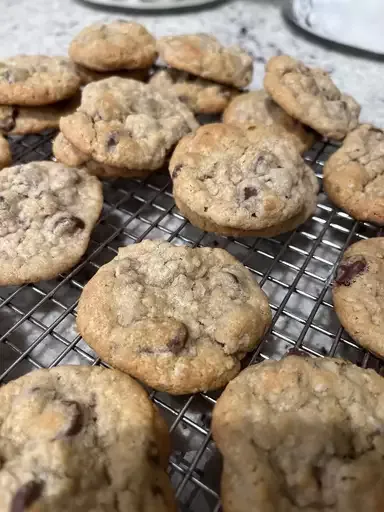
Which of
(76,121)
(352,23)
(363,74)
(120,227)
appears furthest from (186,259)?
(352,23)

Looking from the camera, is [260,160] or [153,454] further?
[260,160]

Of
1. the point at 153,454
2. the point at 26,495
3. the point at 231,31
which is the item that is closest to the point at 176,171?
the point at 153,454

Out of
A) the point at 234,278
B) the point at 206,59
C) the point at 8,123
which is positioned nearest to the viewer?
the point at 234,278

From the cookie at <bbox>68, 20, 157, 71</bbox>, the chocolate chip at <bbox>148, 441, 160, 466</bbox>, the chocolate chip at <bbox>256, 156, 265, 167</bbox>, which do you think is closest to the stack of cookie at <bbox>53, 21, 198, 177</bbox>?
the cookie at <bbox>68, 20, 157, 71</bbox>

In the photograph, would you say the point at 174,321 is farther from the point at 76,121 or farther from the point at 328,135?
the point at 328,135

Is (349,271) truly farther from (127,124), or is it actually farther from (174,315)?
(127,124)

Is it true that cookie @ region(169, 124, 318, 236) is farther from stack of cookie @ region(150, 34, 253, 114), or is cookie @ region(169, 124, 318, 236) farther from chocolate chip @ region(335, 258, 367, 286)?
stack of cookie @ region(150, 34, 253, 114)
